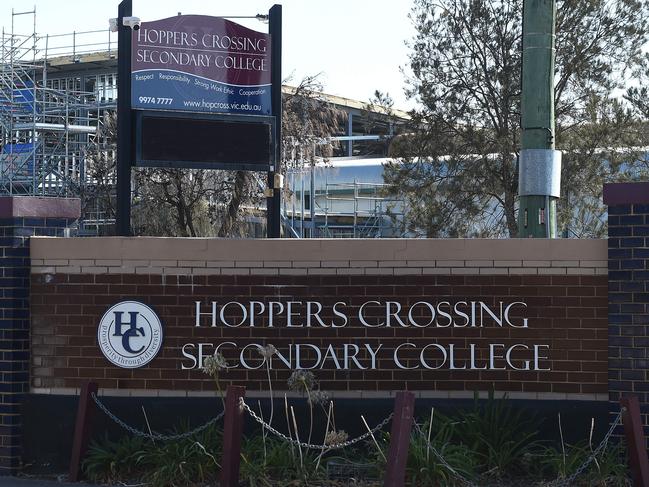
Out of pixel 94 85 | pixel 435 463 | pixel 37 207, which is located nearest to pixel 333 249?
pixel 435 463

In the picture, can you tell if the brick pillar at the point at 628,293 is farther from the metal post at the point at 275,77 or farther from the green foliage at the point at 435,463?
the metal post at the point at 275,77

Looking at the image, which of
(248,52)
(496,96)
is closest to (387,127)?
(496,96)

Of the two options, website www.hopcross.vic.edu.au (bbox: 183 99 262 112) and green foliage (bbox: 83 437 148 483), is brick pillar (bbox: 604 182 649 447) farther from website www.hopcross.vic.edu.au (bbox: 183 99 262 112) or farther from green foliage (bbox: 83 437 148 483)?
website www.hopcross.vic.edu.au (bbox: 183 99 262 112)

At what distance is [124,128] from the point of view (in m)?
12.0

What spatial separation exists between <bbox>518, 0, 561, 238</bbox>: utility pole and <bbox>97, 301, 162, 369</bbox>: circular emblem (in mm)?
3859

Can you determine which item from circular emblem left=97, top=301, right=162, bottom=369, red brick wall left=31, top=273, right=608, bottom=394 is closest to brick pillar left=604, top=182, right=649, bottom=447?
red brick wall left=31, top=273, right=608, bottom=394

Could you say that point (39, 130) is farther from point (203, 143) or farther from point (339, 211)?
point (203, 143)

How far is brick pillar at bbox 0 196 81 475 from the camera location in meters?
9.86

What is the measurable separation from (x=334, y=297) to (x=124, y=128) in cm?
378

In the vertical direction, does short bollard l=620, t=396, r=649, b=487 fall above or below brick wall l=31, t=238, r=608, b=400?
below

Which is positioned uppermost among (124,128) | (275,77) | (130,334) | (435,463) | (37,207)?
(275,77)

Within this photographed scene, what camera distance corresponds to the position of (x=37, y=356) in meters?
9.95

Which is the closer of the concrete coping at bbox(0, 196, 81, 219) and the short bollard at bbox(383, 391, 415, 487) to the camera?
the short bollard at bbox(383, 391, 415, 487)

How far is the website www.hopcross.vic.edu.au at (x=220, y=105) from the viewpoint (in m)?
12.5
